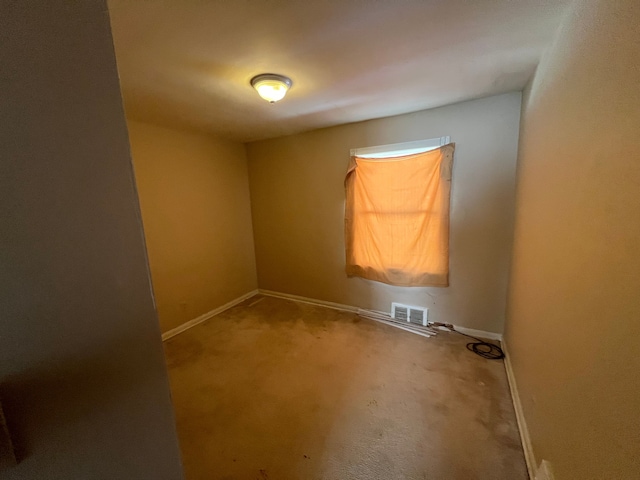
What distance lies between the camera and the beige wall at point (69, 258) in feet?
1.42

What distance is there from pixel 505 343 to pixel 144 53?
3.39 meters

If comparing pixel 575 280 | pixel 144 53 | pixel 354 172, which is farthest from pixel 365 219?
pixel 144 53

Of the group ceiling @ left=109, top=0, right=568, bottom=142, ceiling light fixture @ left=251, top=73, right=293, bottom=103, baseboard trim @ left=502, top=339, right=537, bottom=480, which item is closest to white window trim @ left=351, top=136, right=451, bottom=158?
ceiling @ left=109, top=0, right=568, bottom=142

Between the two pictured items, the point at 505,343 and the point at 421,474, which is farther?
the point at 505,343

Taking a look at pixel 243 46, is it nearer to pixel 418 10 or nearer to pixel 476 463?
pixel 418 10

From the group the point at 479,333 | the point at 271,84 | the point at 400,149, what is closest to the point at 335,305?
the point at 479,333

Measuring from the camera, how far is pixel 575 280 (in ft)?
3.18

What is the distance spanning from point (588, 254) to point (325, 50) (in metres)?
1.53

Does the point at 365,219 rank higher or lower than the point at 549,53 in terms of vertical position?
lower

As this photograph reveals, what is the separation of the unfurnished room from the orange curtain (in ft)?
0.08

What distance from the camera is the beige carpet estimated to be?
Result: 139 centimetres

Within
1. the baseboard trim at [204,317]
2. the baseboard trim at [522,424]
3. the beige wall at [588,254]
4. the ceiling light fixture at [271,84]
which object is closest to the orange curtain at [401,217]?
the baseboard trim at [522,424]

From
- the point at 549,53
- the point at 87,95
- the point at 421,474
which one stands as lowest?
the point at 421,474

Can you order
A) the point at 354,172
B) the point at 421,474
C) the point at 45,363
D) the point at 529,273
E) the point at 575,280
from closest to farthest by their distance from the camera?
the point at 45,363, the point at 575,280, the point at 421,474, the point at 529,273, the point at 354,172
